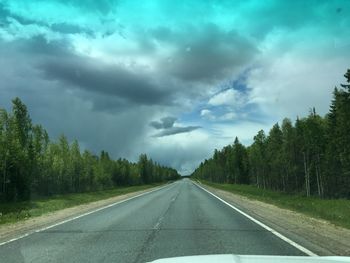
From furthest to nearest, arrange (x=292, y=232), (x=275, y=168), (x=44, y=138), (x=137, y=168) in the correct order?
(x=137, y=168)
(x=275, y=168)
(x=44, y=138)
(x=292, y=232)

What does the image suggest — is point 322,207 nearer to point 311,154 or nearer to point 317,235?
point 317,235

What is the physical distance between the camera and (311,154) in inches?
3433

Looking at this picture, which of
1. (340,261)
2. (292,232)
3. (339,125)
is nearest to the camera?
(340,261)

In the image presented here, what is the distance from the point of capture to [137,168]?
186000 mm

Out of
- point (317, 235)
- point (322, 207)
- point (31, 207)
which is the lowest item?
point (317, 235)

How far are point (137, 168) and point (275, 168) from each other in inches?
3409

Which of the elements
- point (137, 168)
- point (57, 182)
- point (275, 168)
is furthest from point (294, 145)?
point (137, 168)

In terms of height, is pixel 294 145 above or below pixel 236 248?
above

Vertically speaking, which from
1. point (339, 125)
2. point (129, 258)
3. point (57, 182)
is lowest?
point (129, 258)

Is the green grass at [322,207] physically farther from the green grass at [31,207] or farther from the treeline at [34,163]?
the treeline at [34,163]

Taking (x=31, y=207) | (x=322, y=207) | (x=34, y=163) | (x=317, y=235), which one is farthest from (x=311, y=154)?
(x=317, y=235)

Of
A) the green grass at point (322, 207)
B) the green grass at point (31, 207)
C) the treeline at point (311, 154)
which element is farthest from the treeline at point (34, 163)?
the treeline at point (311, 154)

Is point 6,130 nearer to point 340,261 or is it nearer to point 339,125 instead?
point 339,125

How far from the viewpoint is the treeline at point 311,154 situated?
65.6 metres
